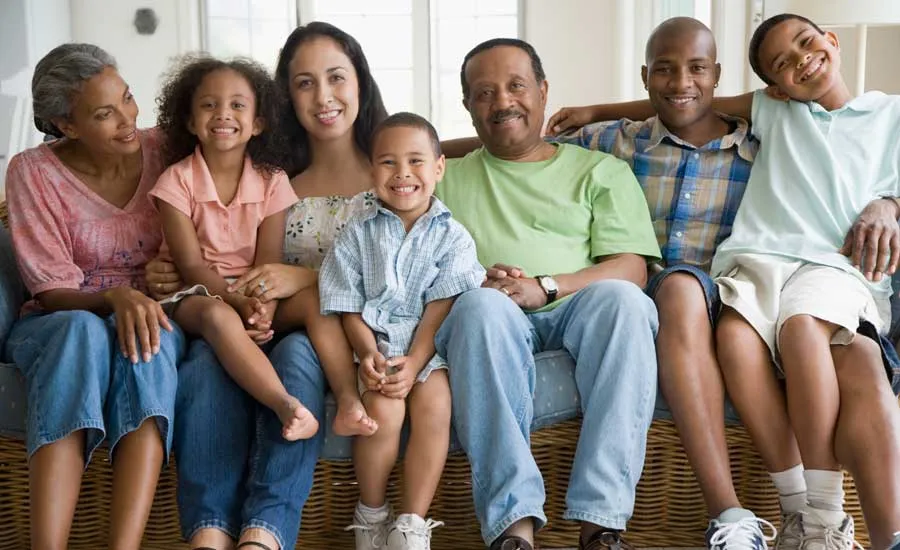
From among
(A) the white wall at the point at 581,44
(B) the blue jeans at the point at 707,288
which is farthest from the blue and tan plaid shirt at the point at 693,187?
(A) the white wall at the point at 581,44

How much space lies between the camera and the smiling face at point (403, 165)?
1882 millimetres

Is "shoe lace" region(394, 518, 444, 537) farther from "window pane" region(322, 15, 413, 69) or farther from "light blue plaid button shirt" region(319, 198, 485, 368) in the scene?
"window pane" region(322, 15, 413, 69)

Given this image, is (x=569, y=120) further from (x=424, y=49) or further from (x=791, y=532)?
(x=424, y=49)

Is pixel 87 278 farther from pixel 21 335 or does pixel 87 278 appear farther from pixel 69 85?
pixel 69 85

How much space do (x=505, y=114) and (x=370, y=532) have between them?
36.0 inches

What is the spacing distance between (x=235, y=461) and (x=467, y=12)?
5.45 metres

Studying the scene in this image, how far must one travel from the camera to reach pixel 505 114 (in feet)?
6.88

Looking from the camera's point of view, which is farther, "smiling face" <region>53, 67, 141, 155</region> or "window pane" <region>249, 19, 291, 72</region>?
"window pane" <region>249, 19, 291, 72</region>

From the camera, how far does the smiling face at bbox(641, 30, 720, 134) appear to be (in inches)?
84.4

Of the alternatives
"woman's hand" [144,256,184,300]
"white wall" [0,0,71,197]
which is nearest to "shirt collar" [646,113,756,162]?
"woman's hand" [144,256,184,300]

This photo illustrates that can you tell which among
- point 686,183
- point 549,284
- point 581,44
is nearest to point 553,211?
point 549,284

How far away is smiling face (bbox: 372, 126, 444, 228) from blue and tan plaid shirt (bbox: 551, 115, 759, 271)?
22.4 inches

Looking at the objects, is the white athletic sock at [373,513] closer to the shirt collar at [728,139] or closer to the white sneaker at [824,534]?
the white sneaker at [824,534]

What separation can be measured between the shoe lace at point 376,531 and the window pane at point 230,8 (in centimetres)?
549
